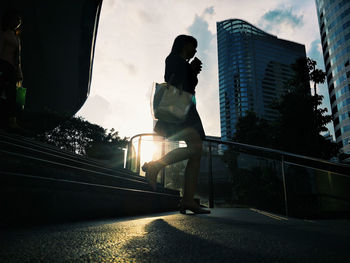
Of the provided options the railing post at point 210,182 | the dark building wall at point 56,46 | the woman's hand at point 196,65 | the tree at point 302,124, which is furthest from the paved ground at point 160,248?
the tree at point 302,124

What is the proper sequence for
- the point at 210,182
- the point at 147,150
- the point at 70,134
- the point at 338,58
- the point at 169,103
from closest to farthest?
1. the point at 169,103
2. the point at 210,182
3. the point at 147,150
4. the point at 70,134
5. the point at 338,58

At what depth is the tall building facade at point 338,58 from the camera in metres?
48.9

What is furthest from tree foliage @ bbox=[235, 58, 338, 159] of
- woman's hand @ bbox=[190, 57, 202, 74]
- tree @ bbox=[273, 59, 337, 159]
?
woman's hand @ bbox=[190, 57, 202, 74]

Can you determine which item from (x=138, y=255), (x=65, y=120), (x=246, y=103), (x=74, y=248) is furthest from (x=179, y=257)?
(x=246, y=103)

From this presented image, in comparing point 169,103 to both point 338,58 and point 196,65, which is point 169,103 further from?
point 338,58

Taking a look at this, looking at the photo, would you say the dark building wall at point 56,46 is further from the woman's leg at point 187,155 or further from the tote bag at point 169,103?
the woman's leg at point 187,155

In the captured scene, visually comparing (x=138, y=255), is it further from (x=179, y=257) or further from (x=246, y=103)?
(x=246, y=103)

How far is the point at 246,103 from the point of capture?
64.4 m

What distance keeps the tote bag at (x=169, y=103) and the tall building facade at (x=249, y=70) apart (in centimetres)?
6129

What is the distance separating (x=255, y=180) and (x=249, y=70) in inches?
2655

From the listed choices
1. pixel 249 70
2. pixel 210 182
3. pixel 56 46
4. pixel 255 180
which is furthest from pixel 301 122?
pixel 249 70

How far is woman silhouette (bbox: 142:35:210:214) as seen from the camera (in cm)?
231

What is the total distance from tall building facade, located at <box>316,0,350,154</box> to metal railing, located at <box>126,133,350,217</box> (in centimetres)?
5103

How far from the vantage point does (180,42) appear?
2529 mm
